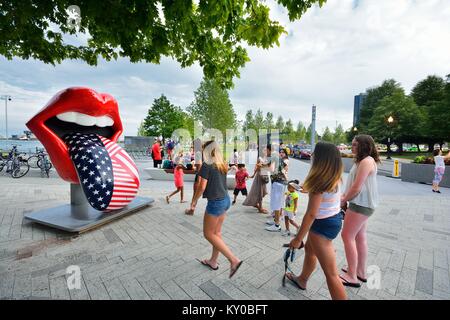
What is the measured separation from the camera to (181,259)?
3465 mm

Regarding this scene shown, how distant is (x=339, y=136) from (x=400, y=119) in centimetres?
3681

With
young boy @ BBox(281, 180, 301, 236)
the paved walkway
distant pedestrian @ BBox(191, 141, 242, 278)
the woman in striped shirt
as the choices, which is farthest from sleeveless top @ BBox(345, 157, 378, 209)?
distant pedestrian @ BBox(191, 141, 242, 278)

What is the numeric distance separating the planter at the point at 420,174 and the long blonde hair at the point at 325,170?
1194 cm

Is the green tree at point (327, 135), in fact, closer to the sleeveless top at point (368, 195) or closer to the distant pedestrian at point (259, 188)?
the distant pedestrian at point (259, 188)

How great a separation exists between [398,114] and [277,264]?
46773 millimetres

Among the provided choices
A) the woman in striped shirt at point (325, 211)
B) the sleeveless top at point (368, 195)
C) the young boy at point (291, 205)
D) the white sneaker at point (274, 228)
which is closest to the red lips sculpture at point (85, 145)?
the white sneaker at point (274, 228)

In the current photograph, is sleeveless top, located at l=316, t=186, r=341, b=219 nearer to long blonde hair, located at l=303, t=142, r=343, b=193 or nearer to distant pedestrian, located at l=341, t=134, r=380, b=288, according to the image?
long blonde hair, located at l=303, t=142, r=343, b=193

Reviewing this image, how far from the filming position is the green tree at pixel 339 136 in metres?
70.6

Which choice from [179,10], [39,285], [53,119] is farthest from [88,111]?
[39,285]

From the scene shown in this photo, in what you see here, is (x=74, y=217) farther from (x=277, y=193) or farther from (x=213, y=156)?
(x=277, y=193)

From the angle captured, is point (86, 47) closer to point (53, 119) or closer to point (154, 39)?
point (53, 119)

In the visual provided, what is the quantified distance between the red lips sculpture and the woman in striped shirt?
3.88 m

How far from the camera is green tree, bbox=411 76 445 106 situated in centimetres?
4184
